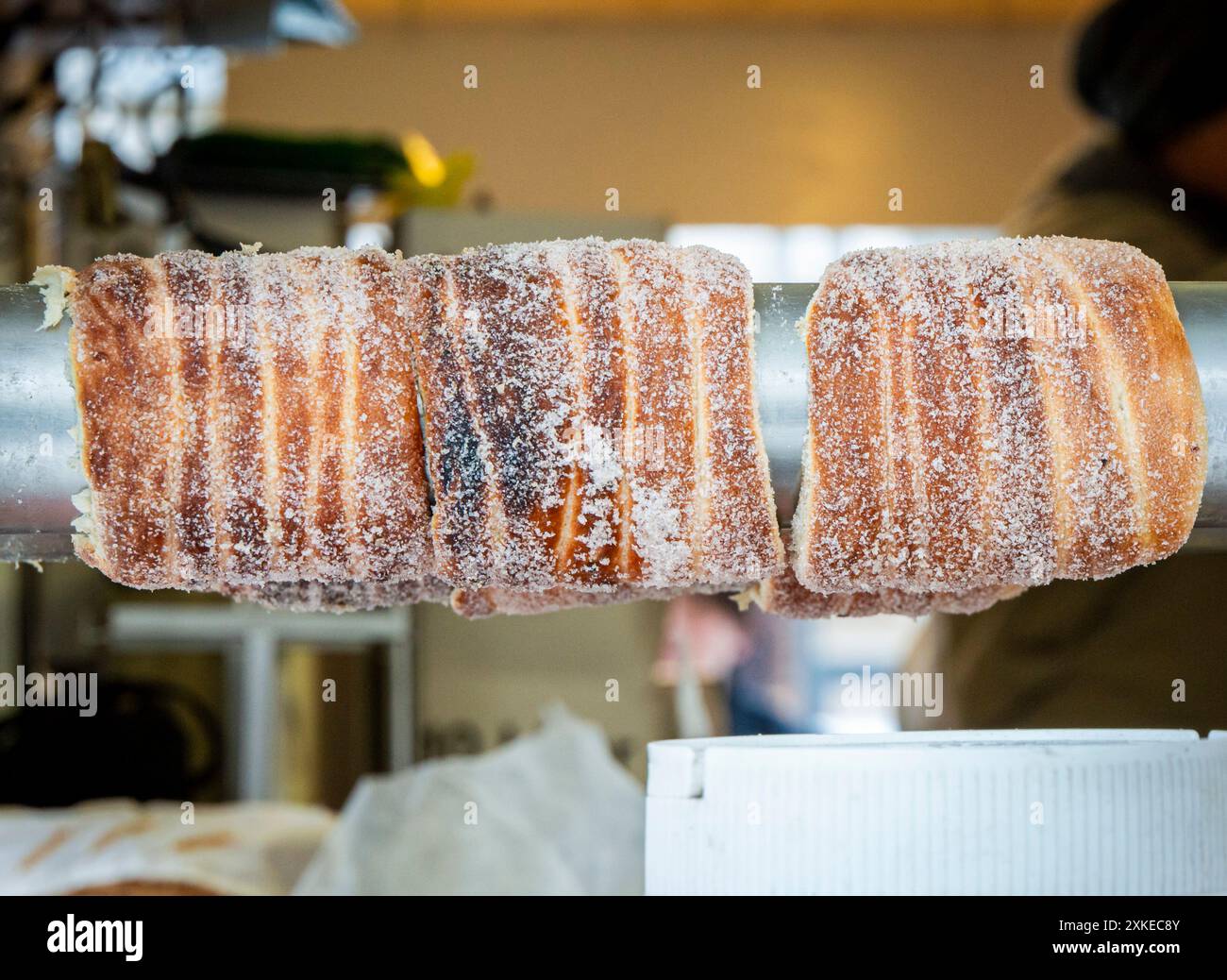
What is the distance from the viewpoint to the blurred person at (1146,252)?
4.76 feet

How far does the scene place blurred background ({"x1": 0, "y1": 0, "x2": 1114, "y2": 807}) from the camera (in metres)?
1.89

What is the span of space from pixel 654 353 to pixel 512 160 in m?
5.23

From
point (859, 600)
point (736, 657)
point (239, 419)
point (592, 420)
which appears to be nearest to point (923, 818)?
point (859, 600)

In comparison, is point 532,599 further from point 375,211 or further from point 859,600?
point 375,211

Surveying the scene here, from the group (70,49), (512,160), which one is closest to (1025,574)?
(70,49)

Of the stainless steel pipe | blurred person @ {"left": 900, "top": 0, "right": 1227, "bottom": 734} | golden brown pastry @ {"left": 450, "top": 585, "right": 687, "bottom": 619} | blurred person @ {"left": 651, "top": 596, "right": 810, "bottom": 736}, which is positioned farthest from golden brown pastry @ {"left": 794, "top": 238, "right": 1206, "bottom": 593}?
blurred person @ {"left": 651, "top": 596, "right": 810, "bottom": 736}

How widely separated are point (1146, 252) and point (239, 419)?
155cm

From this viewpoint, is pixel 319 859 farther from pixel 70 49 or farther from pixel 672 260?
pixel 70 49

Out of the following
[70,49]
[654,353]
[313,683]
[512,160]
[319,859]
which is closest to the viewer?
[654,353]

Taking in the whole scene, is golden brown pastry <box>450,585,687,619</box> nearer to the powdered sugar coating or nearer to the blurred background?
the powdered sugar coating

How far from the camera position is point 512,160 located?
18.0 feet

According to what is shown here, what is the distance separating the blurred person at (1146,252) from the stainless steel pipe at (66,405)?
1.05m

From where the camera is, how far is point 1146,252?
1.67 meters

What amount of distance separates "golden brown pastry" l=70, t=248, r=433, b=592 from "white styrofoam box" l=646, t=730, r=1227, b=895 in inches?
8.0
